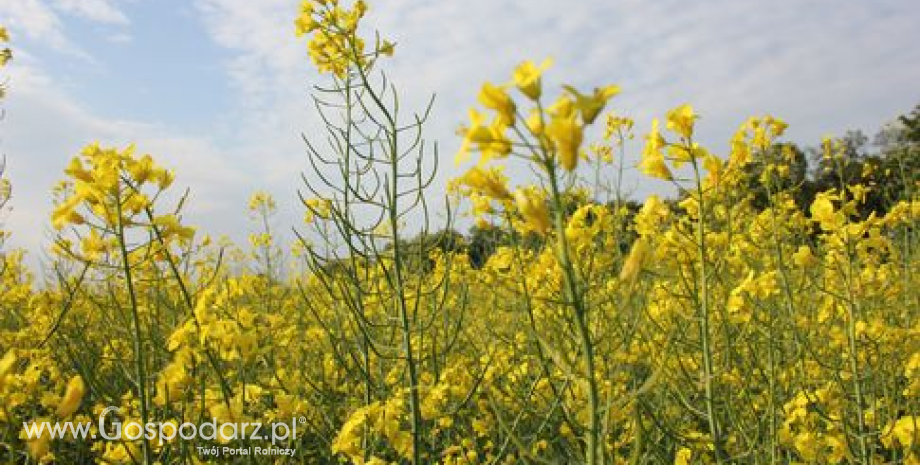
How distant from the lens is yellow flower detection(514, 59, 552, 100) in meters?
1.08

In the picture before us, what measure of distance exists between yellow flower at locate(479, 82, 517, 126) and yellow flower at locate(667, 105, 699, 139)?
944mm

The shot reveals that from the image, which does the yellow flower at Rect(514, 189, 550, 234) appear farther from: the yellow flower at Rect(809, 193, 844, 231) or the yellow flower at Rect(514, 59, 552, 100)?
the yellow flower at Rect(809, 193, 844, 231)

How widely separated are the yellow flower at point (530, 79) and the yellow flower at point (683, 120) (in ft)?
3.00

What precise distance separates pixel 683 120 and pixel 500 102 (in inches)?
38.2

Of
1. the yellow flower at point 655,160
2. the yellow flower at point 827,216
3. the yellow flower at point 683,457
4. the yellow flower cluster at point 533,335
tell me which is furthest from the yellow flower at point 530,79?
the yellow flower at point 827,216

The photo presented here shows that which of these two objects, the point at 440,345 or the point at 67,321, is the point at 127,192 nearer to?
the point at 440,345

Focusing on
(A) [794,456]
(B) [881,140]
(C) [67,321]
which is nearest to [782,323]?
(A) [794,456]

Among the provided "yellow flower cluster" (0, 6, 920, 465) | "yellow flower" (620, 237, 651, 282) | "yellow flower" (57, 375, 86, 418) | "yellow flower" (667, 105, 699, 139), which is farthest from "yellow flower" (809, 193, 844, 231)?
"yellow flower" (57, 375, 86, 418)

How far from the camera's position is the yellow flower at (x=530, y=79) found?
3.54 ft

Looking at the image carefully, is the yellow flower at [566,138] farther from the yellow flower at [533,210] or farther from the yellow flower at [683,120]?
the yellow flower at [683,120]

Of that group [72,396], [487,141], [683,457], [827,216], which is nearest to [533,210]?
[487,141]

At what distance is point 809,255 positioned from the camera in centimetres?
239

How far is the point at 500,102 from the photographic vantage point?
1102 mm

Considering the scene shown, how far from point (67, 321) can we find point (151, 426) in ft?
11.2
